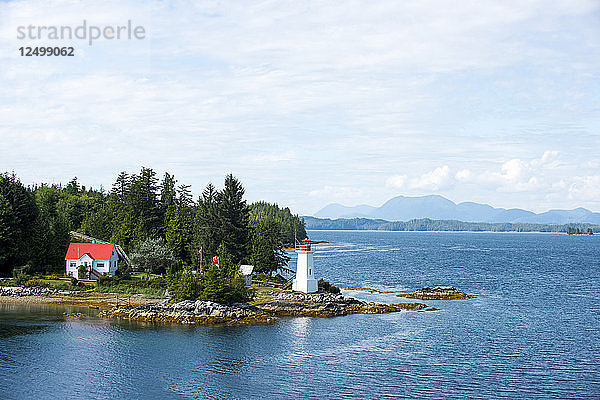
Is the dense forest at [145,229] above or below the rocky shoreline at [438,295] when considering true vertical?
above

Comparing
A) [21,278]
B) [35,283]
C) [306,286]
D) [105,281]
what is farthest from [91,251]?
[306,286]

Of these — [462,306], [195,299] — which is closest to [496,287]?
[462,306]

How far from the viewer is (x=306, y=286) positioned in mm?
57938

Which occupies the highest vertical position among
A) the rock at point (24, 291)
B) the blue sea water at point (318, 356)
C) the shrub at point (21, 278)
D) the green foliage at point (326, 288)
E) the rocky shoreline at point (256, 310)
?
the shrub at point (21, 278)

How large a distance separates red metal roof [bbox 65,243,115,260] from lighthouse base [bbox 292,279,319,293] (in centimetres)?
2477

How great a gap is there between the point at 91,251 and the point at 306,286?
92.3 feet

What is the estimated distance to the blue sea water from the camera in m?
30.3

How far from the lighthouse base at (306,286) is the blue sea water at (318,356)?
27.2ft

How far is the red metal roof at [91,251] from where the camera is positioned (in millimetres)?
66500

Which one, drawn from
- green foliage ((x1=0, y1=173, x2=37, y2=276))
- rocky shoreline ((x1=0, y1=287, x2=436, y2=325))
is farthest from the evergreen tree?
green foliage ((x1=0, y1=173, x2=37, y2=276))

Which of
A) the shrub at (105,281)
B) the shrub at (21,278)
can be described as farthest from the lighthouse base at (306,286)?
the shrub at (21,278)

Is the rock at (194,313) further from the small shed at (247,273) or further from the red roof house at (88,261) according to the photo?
the red roof house at (88,261)

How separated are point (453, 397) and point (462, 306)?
95.1 ft

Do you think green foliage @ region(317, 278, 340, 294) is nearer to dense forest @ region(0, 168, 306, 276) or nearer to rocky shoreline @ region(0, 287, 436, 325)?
rocky shoreline @ region(0, 287, 436, 325)
